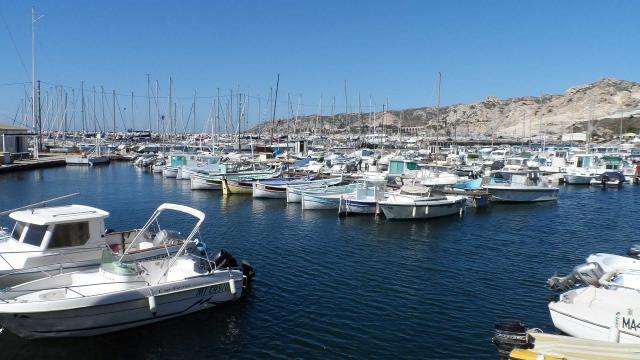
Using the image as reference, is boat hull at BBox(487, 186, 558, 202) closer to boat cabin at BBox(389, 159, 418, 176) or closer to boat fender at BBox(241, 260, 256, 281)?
boat cabin at BBox(389, 159, 418, 176)

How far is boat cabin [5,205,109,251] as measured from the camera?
16.8 meters

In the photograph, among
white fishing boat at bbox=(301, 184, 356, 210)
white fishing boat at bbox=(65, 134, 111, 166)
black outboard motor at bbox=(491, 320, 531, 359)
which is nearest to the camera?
black outboard motor at bbox=(491, 320, 531, 359)

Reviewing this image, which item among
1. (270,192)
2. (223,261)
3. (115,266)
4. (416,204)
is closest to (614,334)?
(223,261)

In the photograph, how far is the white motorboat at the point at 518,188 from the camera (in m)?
42.4

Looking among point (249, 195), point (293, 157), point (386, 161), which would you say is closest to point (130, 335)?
point (249, 195)

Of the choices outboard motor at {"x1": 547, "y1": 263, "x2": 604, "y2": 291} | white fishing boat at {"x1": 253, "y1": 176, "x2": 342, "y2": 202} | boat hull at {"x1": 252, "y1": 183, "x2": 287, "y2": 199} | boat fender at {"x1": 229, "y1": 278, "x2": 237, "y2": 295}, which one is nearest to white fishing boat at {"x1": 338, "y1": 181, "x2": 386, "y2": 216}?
white fishing boat at {"x1": 253, "y1": 176, "x2": 342, "y2": 202}

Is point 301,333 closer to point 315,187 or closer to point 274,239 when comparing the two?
point 274,239

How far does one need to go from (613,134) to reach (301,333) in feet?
538

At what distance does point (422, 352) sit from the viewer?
47.8 feet

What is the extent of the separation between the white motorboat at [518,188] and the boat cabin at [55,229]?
3262cm

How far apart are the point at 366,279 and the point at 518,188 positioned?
26.2 meters

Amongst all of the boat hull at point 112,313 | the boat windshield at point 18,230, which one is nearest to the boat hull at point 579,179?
the boat hull at point 112,313

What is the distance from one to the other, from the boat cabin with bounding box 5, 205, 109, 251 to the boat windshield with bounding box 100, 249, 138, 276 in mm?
1385

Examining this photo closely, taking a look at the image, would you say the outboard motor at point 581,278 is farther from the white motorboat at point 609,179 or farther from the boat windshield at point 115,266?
the white motorboat at point 609,179
